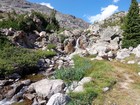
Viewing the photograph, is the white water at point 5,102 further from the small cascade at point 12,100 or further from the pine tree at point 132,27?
the pine tree at point 132,27

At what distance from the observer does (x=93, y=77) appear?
74.7 ft

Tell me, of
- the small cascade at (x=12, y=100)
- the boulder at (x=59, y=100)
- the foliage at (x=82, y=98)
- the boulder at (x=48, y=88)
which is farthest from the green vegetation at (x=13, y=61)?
the boulder at (x=59, y=100)

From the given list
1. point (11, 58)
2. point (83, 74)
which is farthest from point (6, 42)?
point (83, 74)

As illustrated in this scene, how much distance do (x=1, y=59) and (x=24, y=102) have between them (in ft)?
44.1

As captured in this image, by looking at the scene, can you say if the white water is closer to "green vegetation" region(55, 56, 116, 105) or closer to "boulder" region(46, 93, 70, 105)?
"green vegetation" region(55, 56, 116, 105)

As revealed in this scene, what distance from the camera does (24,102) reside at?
68.7 feet

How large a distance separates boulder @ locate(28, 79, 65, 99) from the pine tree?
22745mm

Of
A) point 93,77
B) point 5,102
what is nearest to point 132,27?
point 93,77

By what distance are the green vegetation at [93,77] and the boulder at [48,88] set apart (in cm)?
171

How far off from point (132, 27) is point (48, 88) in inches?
976

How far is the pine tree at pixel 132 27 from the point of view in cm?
4198

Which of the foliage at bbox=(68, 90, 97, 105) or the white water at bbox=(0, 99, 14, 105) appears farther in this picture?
the white water at bbox=(0, 99, 14, 105)

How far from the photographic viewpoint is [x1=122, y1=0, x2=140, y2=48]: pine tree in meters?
42.0

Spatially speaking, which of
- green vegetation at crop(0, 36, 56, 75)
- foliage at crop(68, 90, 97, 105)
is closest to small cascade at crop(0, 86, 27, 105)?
foliage at crop(68, 90, 97, 105)
